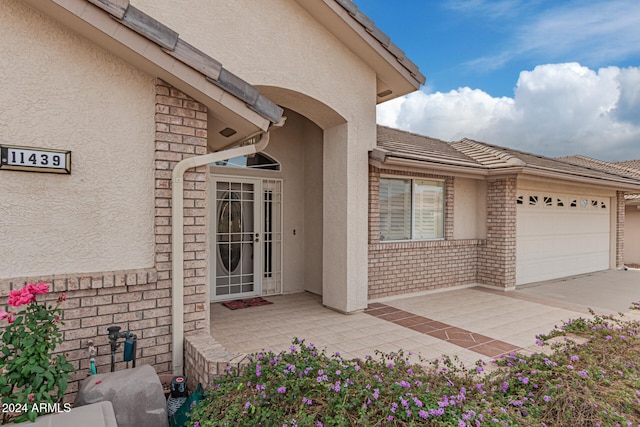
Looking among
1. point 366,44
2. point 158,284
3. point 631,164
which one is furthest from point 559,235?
point 631,164

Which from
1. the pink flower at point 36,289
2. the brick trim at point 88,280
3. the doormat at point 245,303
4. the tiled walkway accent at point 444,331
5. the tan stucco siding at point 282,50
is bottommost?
the tiled walkway accent at point 444,331

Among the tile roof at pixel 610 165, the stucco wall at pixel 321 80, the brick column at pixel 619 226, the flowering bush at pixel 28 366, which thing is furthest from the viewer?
the tile roof at pixel 610 165

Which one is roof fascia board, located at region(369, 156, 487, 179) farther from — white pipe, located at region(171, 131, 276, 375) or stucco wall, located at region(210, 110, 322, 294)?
white pipe, located at region(171, 131, 276, 375)

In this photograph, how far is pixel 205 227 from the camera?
4.49 m

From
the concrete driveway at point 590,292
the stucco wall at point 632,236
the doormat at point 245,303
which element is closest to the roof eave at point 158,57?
the doormat at point 245,303

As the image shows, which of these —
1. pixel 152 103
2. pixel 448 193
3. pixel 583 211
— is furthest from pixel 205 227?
pixel 583 211

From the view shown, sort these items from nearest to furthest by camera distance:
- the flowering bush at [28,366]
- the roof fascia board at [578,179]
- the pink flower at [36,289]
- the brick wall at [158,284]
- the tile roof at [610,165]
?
the flowering bush at [28,366]
the pink flower at [36,289]
the brick wall at [158,284]
the roof fascia board at [578,179]
the tile roof at [610,165]

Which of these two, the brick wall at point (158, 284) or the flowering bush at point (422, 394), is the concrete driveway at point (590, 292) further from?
the brick wall at point (158, 284)

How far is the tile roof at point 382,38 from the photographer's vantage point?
632cm

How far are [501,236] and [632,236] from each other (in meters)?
14.0

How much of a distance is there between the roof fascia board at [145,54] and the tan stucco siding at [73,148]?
17 cm

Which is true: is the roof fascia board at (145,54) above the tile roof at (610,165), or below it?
below

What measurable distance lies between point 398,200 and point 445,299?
268cm

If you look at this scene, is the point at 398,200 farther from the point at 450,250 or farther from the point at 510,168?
the point at 510,168
